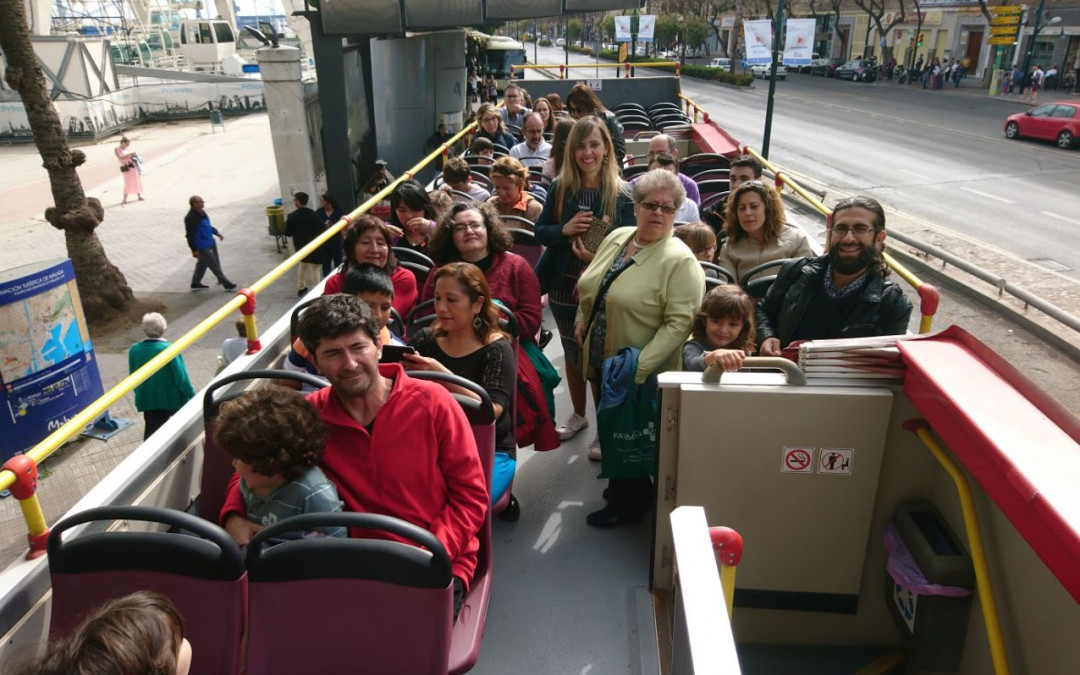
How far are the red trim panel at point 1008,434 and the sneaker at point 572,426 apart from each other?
208 centimetres

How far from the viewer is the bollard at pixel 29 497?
2.26 metres

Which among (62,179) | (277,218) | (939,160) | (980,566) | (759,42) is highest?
(759,42)

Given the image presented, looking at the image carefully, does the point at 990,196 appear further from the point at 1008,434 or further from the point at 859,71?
the point at 859,71

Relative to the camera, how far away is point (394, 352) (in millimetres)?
2869

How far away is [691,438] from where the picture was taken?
110 inches

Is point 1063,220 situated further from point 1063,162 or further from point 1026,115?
point 1026,115

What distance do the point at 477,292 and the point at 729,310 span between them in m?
1.09

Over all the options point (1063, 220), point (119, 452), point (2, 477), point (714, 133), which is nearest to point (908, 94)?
point (1063, 220)

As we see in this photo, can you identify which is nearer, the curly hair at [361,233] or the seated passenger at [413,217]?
the curly hair at [361,233]

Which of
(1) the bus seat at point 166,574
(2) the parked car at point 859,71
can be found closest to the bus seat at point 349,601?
(1) the bus seat at point 166,574

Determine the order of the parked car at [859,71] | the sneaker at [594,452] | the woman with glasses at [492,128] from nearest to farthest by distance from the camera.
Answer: the sneaker at [594,452] < the woman with glasses at [492,128] < the parked car at [859,71]

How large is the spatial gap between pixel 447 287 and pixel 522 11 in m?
8.90

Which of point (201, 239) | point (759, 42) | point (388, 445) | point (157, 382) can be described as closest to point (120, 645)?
point (388, 445)

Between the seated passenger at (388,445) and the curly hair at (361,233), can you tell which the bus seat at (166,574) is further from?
the curly hair at (361,233)
